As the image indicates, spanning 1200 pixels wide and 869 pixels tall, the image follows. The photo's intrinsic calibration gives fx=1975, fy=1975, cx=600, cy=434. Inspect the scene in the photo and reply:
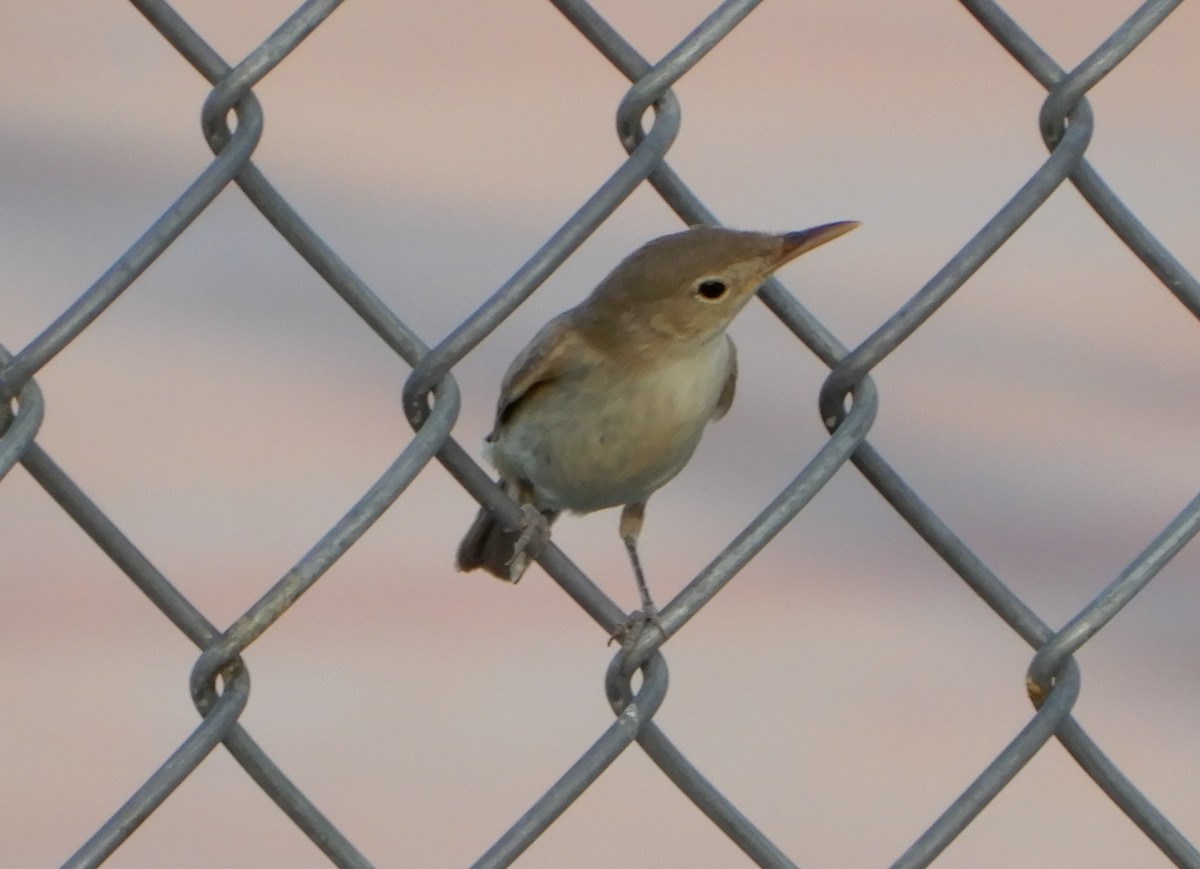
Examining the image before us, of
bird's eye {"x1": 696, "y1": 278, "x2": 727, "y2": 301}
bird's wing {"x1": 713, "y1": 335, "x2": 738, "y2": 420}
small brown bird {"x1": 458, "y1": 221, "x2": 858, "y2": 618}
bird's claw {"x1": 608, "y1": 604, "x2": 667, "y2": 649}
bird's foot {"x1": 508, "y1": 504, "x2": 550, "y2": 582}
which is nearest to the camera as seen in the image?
bird's claw {"x1": 608, "y1": 604, "x2": 667, "y2": 649}

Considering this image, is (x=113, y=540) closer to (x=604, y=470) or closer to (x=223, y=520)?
(x=604, y=470)

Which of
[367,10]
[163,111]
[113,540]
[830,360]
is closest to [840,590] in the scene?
[830,360]

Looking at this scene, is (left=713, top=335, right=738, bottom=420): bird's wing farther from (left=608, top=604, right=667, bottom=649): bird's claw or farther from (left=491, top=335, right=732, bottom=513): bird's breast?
(left=608, top=604, right=667, bottom=649): bird's claw

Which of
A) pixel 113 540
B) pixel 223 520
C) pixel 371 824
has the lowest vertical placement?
pixel 371 824

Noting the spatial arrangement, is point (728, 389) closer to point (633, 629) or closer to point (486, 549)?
→ point (486, 549)

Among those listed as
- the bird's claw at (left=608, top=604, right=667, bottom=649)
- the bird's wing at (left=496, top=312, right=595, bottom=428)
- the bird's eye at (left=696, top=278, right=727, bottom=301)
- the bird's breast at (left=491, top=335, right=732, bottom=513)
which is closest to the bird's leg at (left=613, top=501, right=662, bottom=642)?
the bird's claw at (left=608, top=604, right=667, bottom=649)

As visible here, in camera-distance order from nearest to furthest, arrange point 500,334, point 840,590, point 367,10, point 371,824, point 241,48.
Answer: point 371,824 → point 840,590 → point 500,334 → point 241,48 → point 367,10

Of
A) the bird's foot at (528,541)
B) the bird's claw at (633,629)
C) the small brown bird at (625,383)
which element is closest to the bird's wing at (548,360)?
the small brown bird at (625,383)
